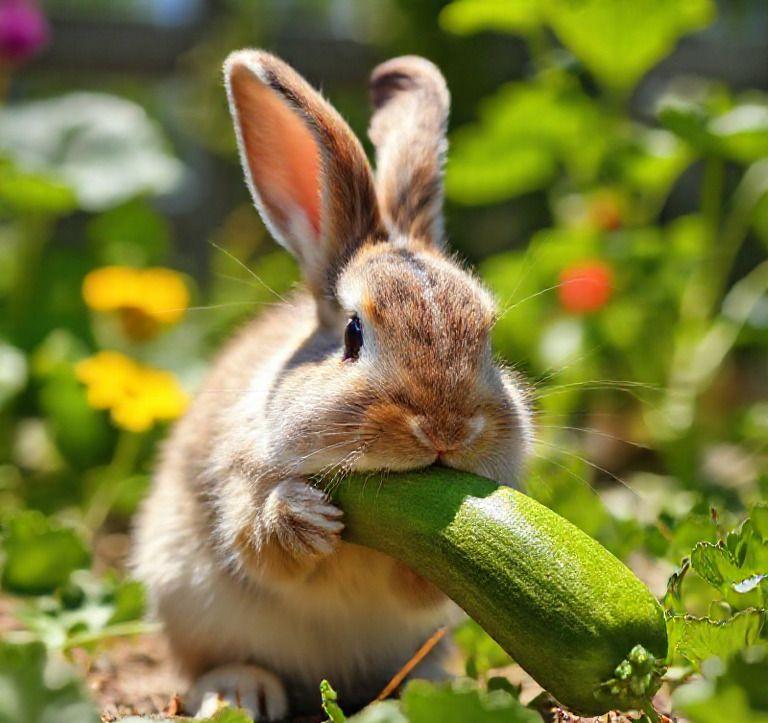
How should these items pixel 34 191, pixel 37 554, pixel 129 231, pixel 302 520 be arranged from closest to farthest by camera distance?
1. pixel 302 520
2. pixel 37 554
3. pixel 34 191
4. pixel 129 231

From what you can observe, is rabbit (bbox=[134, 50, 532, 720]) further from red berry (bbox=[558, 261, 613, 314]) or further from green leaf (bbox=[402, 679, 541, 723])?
red berry (bbox=[558, 261, 613, 314])

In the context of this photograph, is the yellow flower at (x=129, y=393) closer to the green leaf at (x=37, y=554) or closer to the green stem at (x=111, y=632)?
the green leaf at (x=37, y=554)

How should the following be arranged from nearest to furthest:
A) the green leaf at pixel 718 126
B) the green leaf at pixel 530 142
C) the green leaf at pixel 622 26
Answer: the green leaf at pixel 718 126, the green leaf at pixel 622 26, the green leaf at pixel 530 142

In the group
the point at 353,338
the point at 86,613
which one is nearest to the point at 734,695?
the point at 353,338

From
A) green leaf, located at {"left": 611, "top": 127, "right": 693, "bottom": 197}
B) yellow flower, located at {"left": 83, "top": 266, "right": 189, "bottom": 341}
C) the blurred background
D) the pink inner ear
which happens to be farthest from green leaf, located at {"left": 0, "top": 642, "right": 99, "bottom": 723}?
green leaf, located at {"left": 611, "top": 127, "right": 693, "bottom": 197}

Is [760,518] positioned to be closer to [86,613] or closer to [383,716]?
[383,716]

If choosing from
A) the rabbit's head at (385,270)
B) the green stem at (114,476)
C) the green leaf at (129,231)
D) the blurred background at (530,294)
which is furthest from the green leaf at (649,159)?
the green leaf at (129,231)

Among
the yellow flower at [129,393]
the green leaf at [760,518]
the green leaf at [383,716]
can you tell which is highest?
the green leaf at [383,716]
